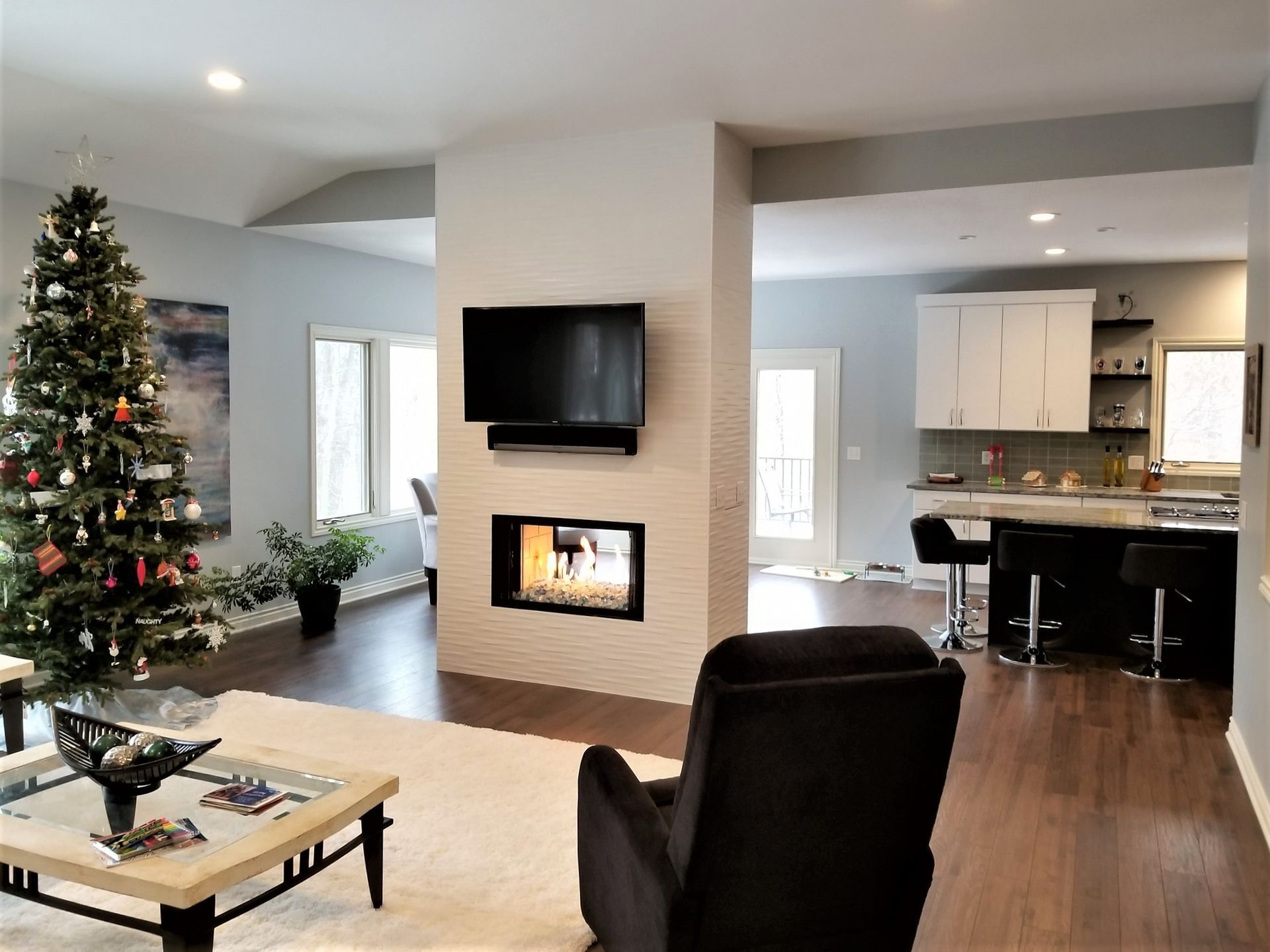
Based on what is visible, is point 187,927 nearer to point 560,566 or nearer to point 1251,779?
point 560,566

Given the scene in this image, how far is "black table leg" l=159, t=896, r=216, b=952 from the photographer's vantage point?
2.25 metres

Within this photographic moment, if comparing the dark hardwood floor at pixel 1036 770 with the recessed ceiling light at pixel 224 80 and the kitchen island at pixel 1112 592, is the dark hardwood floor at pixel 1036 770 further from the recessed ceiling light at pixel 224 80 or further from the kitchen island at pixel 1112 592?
the recessed ceiling light at pixel 224 80

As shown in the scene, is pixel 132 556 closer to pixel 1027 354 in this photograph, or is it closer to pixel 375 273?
pixel 375 273

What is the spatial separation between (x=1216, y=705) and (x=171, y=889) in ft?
15.7

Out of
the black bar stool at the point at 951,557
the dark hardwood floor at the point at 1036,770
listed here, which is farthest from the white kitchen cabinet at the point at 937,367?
the black bar stool at the point at 951,557

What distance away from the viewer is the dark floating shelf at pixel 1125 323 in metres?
7.65

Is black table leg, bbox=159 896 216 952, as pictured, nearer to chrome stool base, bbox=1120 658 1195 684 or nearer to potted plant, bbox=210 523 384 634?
potted plant, bbox=210 523 384 634

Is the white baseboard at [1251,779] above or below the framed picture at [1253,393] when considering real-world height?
below

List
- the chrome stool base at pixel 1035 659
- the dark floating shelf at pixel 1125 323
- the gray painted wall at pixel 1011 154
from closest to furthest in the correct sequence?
the gray painted wall at pixel 1011 154
the chrome stool base at pixel 1035 659
the dark floating shelf at pixel 1125 323

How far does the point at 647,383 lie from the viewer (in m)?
4.93

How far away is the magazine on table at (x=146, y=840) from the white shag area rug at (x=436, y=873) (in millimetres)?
417

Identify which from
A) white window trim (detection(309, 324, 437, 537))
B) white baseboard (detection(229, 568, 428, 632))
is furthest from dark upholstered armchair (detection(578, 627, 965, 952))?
white window trim (detection(309, 324, 437, 537))

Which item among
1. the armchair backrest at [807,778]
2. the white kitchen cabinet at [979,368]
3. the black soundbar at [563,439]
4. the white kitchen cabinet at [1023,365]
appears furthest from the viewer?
the white kitchen cabinet at [979,368]

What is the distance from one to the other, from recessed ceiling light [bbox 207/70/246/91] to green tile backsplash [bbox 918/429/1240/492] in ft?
19.6
